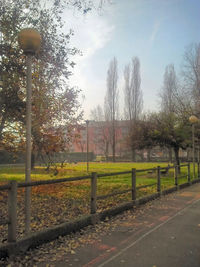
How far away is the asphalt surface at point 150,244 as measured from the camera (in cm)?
410

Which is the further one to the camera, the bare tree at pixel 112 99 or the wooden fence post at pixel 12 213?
the bare tree at pixel 112 99

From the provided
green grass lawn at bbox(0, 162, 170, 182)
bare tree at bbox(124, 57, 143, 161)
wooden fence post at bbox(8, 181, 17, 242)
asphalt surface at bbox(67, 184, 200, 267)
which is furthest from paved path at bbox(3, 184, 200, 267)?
bare tree at bbox(124, 57, 143, 161)

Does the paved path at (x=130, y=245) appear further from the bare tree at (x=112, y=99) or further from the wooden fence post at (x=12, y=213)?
the bare tree at (x=112, y=99)

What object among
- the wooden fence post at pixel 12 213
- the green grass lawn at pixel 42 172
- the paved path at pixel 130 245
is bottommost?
the green grass lawn at pixel 42 172

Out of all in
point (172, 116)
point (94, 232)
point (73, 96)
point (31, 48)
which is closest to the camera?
point (31, 48)

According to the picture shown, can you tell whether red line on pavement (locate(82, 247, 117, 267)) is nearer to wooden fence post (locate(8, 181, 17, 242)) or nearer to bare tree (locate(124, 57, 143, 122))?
wooden fence post (locate(8, 181, 17, 242))

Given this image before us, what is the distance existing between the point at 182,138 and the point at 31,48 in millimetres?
15426

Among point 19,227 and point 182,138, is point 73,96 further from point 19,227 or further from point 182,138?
point 182,138

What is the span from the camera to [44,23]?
9266mm

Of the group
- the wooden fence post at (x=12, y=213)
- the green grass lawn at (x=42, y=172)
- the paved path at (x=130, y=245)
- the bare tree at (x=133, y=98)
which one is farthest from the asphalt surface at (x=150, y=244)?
the bare tree at (x=133, y=98)

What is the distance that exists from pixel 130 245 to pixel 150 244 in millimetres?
381

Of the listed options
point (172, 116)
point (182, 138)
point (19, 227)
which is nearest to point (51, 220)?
point (19, 227)

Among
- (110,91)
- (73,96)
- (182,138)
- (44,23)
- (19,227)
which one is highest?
(110,91)

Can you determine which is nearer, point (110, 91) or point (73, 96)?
point (73, 96)
